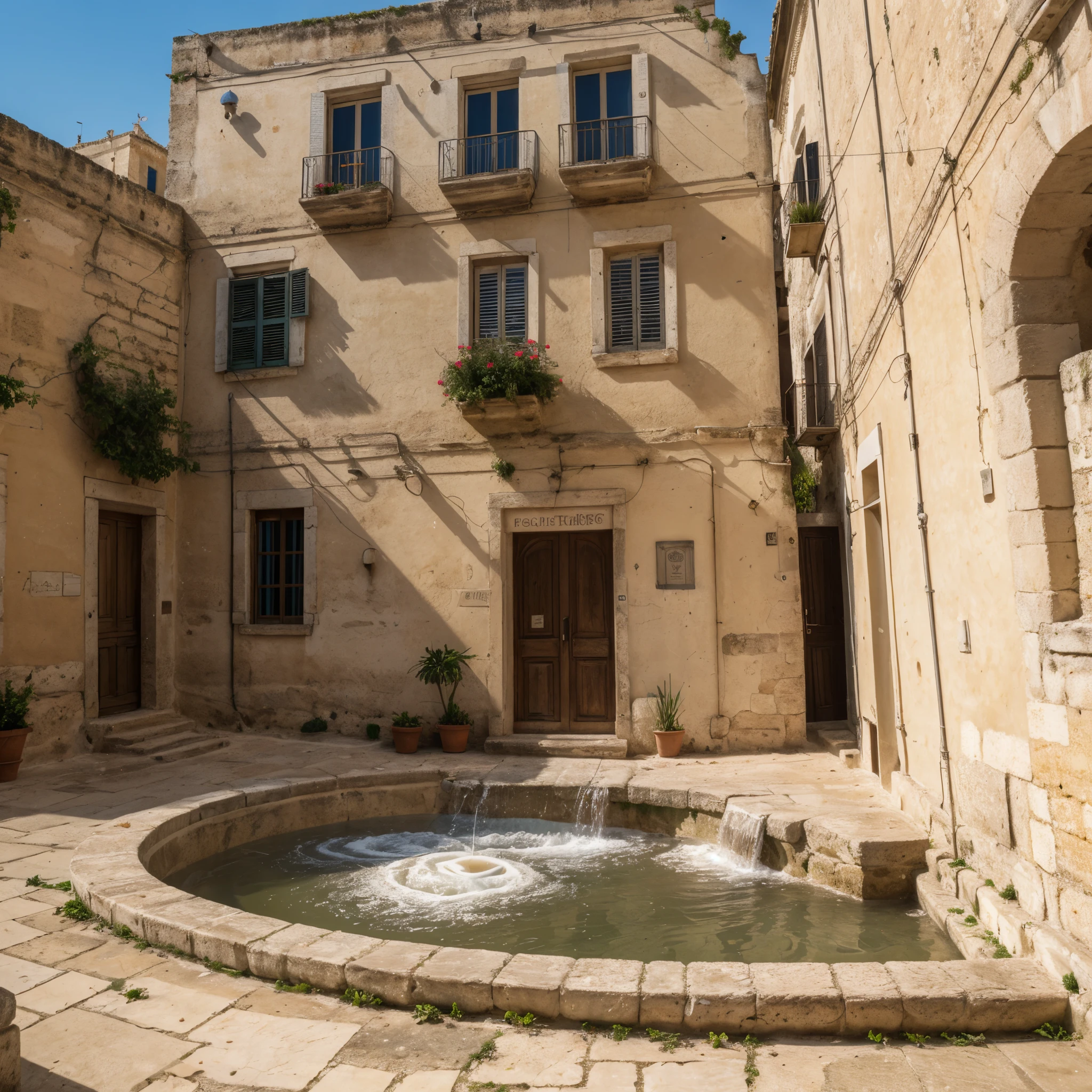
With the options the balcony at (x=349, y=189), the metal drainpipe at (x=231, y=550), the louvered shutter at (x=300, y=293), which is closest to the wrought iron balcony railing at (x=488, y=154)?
the balcony at (x=349, y=189)

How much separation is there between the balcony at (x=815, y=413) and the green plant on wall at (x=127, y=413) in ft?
25.7

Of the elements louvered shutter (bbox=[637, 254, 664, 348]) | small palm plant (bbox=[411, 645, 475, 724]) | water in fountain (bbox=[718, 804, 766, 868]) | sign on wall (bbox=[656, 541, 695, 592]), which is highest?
louvered shutter (bbox=[637, 254, 664, 348])

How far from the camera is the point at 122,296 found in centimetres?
1037

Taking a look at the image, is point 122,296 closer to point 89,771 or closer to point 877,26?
point 89,771

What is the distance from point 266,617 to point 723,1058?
8.89 meters

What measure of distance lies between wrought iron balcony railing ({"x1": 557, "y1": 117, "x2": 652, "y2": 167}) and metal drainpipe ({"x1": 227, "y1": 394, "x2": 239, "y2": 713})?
212 inches

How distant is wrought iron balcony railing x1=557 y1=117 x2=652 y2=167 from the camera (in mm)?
9914

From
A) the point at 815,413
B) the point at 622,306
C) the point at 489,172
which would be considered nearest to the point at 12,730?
the point at 622,306

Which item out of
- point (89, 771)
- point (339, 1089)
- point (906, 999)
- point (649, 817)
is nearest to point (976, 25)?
point (906, 999)

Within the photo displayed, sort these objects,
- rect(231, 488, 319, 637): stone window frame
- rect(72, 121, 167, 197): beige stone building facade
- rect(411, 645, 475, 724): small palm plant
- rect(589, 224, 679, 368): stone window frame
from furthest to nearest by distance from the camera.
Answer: rect(72, 121, 167, 197): beige stone building facade → rect(231, 488, 319, 637): stone window frame → rect(589, 224, 679, 368): stone window frame → rect(411, 645, 475, 724): small palm plant

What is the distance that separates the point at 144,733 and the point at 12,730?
5.45ft

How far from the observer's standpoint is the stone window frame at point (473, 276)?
33.0 feet

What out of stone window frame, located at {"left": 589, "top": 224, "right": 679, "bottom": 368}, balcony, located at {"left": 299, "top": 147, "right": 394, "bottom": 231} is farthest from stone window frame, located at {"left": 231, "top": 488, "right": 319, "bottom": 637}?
stone window frame, located at {"left": 589, "top": 224, "right": 679, "bottom": 368}

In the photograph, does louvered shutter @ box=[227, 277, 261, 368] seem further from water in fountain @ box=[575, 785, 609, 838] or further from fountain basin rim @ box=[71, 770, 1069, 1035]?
fountain basin rim @ box=[71, 770, 1069, 1035]
